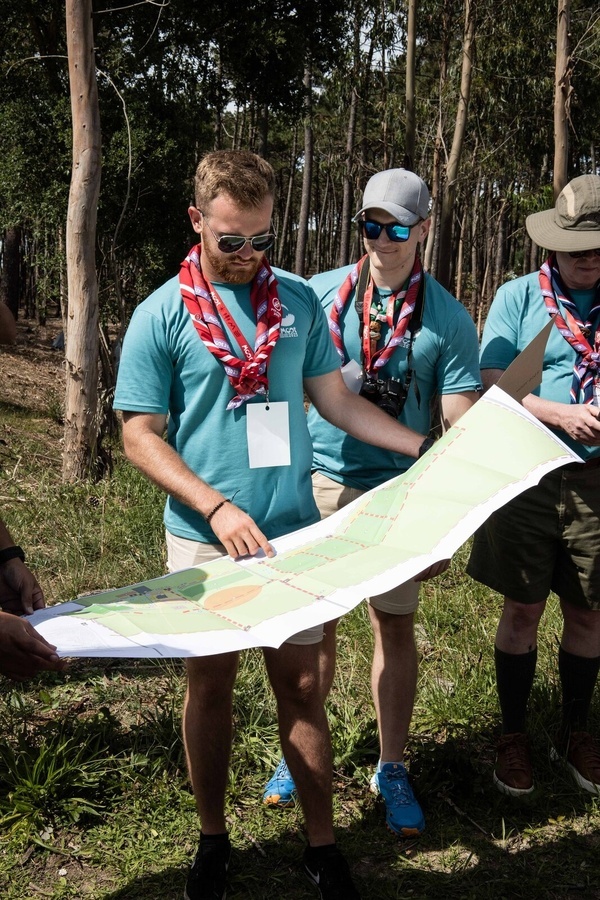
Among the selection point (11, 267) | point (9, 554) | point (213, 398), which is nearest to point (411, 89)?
point (213, 398)

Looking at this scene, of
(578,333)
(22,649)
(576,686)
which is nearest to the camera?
(22,649)

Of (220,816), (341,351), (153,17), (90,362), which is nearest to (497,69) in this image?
(153,17)

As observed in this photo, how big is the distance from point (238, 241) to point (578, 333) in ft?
4.17

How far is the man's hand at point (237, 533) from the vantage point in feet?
7.50

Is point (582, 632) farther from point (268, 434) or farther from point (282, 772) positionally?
point (268, 434)

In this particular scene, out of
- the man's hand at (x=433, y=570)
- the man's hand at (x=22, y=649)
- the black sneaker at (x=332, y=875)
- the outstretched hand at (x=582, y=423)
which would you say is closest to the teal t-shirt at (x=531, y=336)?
the outstretched hand at (x=582, y=423)

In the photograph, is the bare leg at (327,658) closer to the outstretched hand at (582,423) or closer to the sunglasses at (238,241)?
the outstretched hand at (582,423)

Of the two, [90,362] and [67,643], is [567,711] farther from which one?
[90,362]

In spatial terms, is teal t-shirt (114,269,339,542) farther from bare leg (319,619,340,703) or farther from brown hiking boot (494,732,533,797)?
brown hiking boot (494,732,533,797)

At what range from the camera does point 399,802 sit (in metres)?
3.09

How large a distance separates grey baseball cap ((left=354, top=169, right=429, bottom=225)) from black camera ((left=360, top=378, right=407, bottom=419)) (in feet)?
1.67

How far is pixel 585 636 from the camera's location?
3309mm

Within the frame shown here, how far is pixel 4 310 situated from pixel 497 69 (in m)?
17.6

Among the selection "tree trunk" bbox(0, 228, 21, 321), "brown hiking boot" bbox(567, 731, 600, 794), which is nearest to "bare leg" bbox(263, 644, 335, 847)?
"brown hiking boot" bbox(567, 731, 600, 794)
